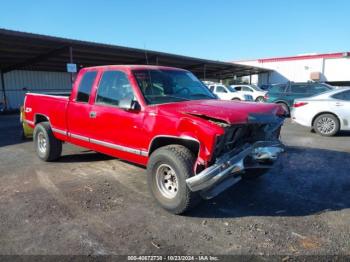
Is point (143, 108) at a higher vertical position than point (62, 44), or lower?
lower

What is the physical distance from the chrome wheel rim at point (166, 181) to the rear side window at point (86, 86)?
2130 mm

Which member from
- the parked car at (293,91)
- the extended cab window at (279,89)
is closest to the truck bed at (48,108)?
the parked car at (293,91)

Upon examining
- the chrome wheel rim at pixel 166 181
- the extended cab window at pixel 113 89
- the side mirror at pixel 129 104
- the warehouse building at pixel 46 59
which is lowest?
the chrome wheel rim at pixel 166 181

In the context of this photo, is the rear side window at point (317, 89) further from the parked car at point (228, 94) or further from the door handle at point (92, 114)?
the door handle at point (92, 114)

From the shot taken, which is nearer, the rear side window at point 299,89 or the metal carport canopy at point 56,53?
the rear side window at point 299,89

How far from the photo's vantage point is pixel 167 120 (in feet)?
13.0

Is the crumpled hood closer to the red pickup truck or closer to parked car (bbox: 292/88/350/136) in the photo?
the red pickup truck

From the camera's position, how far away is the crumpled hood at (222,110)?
3623 mm

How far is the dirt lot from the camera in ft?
10.6

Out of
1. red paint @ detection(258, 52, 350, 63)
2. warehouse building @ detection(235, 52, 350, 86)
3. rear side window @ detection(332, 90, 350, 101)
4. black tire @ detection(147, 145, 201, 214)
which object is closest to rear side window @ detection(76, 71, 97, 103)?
black tire @ detection(147, 145, 201, 214)

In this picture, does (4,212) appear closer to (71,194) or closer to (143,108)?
(71,194)

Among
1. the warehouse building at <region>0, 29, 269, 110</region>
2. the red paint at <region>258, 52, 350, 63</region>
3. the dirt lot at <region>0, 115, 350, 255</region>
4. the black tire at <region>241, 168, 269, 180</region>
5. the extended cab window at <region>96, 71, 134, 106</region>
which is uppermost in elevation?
the red paint at <region>258, 52, 350, 63</region>

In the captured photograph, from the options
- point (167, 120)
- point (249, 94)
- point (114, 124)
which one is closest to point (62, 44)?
point (249, 94)

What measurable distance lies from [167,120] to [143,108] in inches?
21.0
